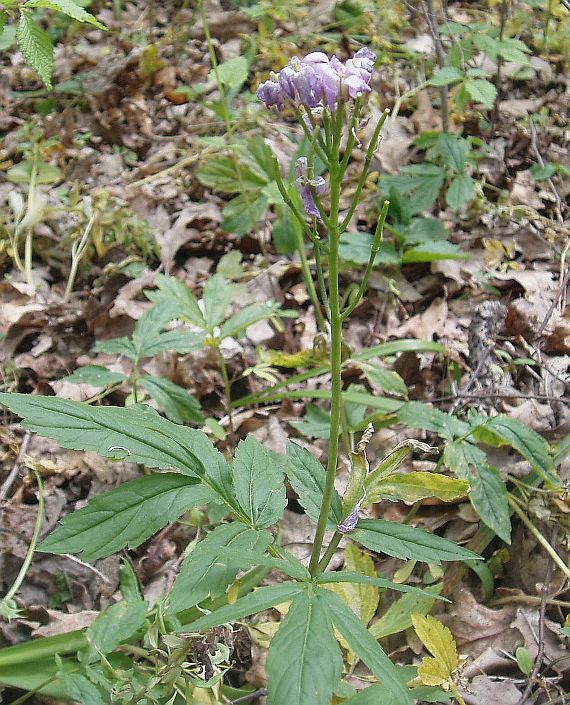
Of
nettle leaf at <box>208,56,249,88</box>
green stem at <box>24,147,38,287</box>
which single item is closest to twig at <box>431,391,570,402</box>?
nettle leaf at <box>208,56,249,88</box>

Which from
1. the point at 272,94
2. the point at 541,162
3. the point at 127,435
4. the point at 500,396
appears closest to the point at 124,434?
the point at 127,435

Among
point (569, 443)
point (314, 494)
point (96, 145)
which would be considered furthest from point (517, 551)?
point (96, 145)

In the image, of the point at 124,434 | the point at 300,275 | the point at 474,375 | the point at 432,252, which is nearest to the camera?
the point at 124,434

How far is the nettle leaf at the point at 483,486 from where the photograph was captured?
4.99 feet

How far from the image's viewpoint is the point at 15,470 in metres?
1.97

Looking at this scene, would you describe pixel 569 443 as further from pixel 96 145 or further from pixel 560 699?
pixel 96 145

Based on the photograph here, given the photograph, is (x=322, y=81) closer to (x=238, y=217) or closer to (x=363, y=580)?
(x=363, y=580)

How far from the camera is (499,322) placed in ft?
7.07

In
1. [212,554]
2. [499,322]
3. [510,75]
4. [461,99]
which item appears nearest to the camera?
[212,554]

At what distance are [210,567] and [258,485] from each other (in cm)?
20

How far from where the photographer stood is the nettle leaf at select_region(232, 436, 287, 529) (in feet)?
3.90

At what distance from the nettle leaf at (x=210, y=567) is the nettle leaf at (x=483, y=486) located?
0.64m

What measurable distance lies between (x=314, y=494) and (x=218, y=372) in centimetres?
114

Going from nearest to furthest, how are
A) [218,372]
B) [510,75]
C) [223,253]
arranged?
[218,372] < [223,253] < [510,75]
